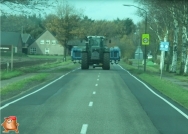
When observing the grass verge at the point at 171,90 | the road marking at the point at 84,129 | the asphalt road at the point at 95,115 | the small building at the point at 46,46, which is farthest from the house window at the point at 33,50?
the road marking at the point at 84,129

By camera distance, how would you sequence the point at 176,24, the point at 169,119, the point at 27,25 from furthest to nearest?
the point at 27,25, the point at 176,24, the point at 169,119

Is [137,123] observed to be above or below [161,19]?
below

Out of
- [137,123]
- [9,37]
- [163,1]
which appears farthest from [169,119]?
[9,37]

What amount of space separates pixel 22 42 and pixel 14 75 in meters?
92.4

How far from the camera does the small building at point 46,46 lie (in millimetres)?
141250

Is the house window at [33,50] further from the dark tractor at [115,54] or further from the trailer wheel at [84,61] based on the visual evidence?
the trailer wheel at [84,61]

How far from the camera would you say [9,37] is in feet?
393

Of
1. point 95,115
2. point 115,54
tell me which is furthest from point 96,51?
point 95,115

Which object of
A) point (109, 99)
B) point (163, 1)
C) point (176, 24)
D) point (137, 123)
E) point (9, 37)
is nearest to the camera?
point (137, 123)

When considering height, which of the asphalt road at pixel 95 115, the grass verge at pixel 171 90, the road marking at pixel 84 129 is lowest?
the grass verge at pixel 171 90

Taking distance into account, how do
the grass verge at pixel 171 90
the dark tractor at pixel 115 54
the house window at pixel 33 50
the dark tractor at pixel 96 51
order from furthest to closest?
the house window at pixel 33 50, the dark tractor at pixel 115 54, the dark tractor at pixel 96 51, the grass verge at pixel 171 90

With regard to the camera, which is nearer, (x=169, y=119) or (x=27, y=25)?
(x=169, y=119)

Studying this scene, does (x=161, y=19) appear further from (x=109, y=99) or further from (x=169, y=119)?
(x=169, y=119)

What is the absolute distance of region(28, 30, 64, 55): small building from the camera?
14125 cm
